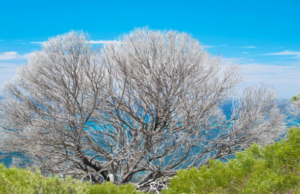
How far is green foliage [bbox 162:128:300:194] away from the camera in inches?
148

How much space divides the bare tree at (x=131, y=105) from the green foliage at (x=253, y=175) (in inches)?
226

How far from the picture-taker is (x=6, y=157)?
39.6 feet

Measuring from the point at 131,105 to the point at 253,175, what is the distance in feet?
27.6

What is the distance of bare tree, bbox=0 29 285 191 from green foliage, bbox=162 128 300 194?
18.8 feet

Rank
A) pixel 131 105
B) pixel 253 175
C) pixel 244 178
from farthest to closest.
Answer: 1. pixel 131 105
2. pixel 244 178
3. pixel 253 175

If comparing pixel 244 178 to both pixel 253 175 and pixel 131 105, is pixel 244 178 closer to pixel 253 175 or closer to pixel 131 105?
pixel 253 175

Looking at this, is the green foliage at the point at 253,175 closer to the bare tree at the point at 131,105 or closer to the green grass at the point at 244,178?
the green grass at the point at 244,178

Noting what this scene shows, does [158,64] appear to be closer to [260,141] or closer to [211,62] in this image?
Result: [211,62]

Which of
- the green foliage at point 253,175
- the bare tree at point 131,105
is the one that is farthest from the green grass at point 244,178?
the bare tree at point 131,105

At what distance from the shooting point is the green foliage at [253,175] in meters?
3.75

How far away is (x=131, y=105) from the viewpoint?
12125 millimetres

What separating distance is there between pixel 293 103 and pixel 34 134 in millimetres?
12099

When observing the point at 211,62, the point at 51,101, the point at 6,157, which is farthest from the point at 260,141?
the point at 6,157

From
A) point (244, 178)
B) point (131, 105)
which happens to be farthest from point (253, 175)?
point (131, 105)
